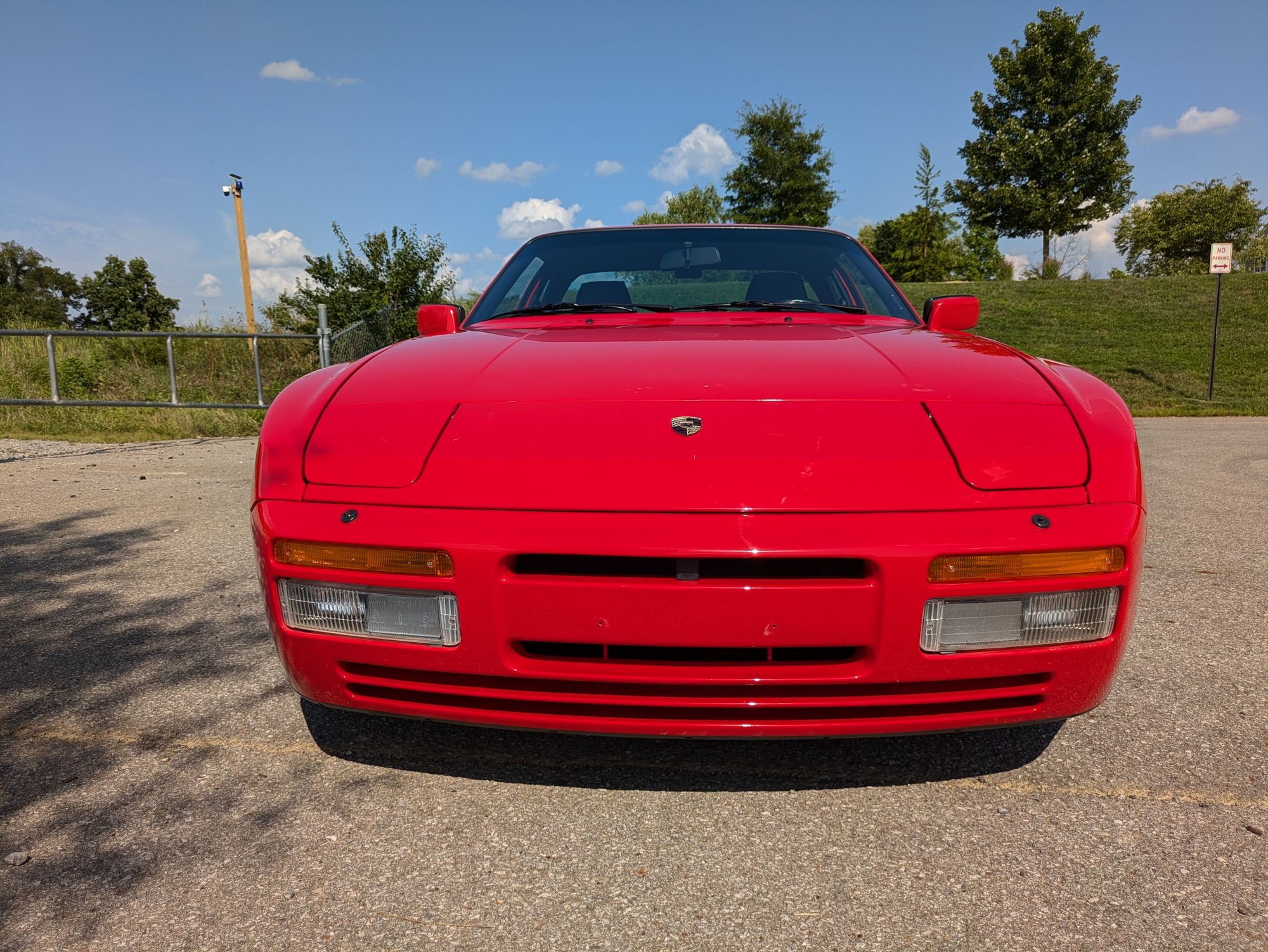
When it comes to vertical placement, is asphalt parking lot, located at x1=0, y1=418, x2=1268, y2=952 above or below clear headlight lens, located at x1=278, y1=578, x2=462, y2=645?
below

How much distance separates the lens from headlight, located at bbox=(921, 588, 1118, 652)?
1523 mm

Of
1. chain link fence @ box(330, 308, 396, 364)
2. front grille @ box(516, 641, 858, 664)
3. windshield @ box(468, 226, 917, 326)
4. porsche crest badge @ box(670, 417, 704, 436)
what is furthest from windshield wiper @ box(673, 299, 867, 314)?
chain link fence @ box(330, 308, 396, 364)

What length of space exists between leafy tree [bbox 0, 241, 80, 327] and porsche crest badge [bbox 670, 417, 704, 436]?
63767 millimetres

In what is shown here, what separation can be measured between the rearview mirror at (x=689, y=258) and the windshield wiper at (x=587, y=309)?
16.7 inches

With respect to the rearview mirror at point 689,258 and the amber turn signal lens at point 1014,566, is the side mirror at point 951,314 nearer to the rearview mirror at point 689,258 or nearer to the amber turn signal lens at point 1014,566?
the rearview mirror at point 689,258

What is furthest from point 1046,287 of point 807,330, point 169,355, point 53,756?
point 53,756

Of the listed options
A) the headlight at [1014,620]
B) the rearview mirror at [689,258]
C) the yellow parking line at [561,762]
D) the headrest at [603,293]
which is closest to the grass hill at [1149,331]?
the rearview mirror at [689,258]

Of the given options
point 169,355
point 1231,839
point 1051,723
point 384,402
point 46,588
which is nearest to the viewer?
point 1231,839

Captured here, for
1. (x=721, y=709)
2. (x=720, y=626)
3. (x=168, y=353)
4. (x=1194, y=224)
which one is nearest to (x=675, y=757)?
(x=721, y=709)

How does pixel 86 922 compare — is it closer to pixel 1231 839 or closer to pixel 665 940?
pixel 665 940

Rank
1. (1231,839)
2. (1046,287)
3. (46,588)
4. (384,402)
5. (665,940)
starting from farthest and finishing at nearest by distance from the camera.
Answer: (1046,287), (46,588), (384,402), (1231,839), (665,940)

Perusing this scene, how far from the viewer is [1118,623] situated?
63.1 inches

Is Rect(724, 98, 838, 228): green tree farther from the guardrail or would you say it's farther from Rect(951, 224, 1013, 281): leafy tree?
the guardrail

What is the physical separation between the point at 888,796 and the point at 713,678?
61cm
